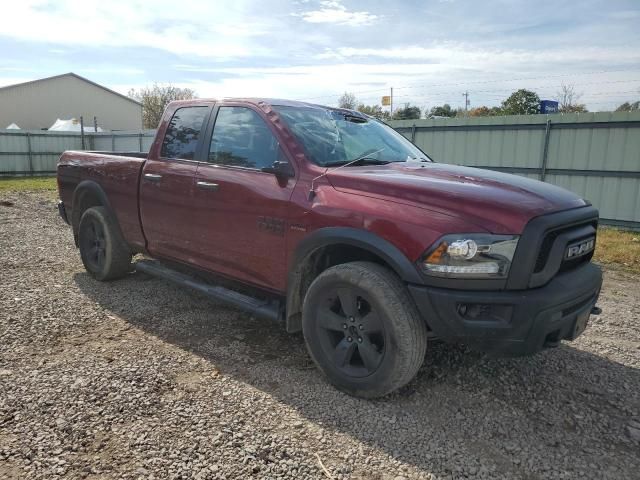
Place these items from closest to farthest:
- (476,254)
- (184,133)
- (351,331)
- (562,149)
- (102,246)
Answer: (476,254)
(351,331)
(184,133)
(102,246)
(562,149)

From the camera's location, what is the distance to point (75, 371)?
3553mm

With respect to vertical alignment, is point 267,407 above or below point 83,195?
below

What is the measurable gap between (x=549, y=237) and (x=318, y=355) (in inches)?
64.2

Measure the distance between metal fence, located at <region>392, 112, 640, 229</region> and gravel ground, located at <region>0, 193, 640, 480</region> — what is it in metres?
6.71

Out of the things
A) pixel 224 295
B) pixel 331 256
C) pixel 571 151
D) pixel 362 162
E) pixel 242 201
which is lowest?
pixel 224 295

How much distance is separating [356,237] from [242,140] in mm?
1486

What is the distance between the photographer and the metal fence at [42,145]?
73.9 ft

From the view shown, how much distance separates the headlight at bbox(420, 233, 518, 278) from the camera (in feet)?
9.07

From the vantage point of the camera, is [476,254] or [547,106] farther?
[547,106]

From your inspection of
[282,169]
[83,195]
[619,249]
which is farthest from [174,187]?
[619,249]

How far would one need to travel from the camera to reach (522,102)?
3128cm

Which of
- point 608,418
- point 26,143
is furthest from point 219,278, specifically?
point 26,143

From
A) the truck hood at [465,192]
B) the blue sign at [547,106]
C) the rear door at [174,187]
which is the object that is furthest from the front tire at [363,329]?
the blue sign at [547,106]

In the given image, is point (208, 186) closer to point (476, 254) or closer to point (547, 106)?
point (476, 254)
